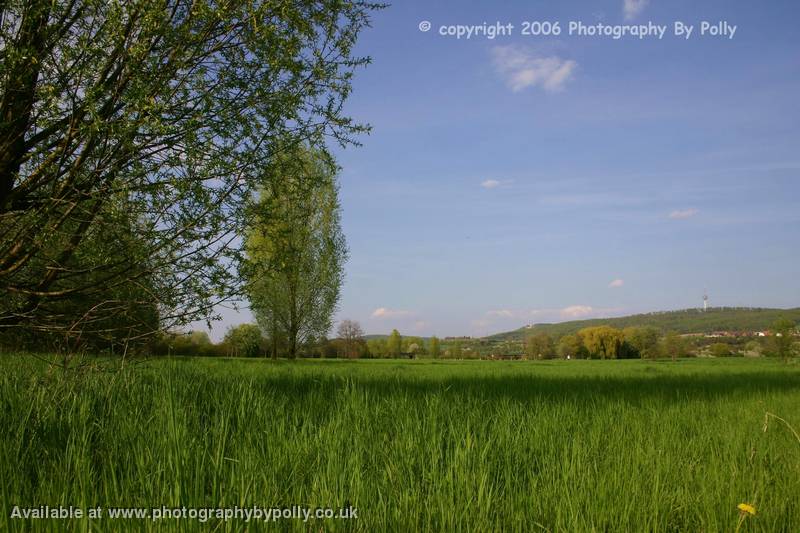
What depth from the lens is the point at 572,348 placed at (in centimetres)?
7569

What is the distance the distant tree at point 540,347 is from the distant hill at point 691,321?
1634 cm

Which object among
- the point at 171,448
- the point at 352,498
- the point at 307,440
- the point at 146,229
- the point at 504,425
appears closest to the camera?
the point at 352,498

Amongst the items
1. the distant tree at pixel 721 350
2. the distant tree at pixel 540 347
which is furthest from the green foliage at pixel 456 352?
the distant tree at pixel 721 350

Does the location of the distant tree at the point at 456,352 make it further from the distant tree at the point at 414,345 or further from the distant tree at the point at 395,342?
the distant tree at the point at 395,342

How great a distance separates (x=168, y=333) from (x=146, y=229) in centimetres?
121

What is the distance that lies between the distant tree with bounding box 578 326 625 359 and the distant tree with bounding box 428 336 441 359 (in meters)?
24.2

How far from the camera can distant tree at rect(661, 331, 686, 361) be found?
66688 millimetres

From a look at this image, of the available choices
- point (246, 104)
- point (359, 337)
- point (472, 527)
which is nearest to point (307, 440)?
point (472, 527)

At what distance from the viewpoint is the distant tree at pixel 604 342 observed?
7331 centimetres

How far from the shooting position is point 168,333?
5582mm

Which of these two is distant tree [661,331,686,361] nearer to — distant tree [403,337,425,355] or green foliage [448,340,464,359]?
green foliage [448,340,464,359]

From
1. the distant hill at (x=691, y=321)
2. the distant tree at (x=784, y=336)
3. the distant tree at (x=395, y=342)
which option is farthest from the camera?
the distant hill at (x=691, y=321)

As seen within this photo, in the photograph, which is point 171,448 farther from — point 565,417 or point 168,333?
point 565,417

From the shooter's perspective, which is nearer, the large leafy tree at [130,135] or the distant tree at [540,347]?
the large leafy tree at [130,135]
